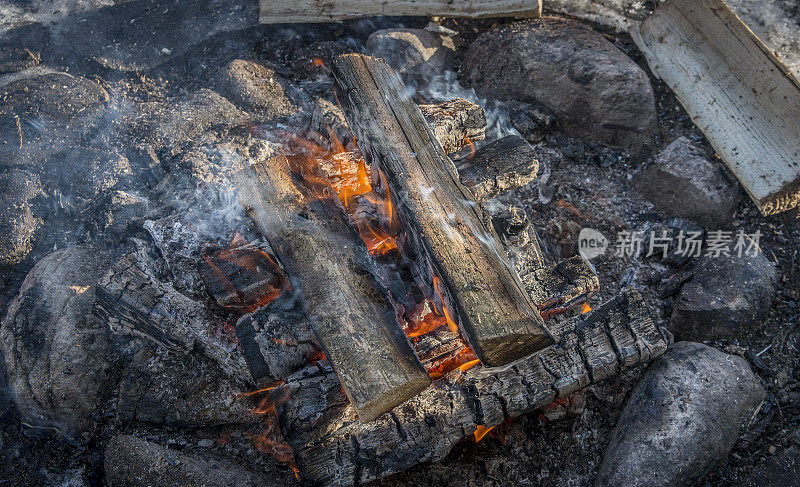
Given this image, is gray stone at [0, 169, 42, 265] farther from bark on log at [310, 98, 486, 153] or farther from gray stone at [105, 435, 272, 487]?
bark on log at [310, 98, 486, 153]

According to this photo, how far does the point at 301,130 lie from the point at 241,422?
7.38ft

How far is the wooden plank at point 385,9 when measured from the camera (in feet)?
14.1

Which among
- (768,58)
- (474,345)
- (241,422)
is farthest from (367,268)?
(768,58)

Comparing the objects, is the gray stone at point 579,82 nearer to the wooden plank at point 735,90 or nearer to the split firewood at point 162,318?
the wooden plank at point 735,90

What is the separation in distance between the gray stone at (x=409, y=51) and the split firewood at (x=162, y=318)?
8.58 ft

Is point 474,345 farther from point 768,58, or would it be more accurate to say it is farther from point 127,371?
point 768,58

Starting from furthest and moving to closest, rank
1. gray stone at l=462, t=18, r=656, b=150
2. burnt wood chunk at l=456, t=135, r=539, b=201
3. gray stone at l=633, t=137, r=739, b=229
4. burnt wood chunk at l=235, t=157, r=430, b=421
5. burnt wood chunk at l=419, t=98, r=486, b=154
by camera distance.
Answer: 1. gray stone at l=462, t=18, r=656, b=150
2. gray stone at l=633, t=137, r=739, b=229
3. burnt wood chunk at l=419, t=98, r=486, b=154
4. burnt wood chunk at l=456, t=135, r=539, b=201
5. burnt wood chunk at l=235, t=157, r=430, b=421

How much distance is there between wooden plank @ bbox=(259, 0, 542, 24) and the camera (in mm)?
4289

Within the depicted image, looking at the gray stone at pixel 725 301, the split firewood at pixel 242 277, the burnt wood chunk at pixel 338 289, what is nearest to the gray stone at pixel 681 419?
the gray stone at pixel 725 301

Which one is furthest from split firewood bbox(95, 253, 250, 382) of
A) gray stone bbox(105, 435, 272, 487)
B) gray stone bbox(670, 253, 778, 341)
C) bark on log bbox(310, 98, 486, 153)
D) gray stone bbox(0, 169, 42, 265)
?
gray stone bbox(670, 253, 778, 341)

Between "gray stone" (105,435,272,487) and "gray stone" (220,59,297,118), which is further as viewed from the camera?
"gray stone" (220,59,297,118)

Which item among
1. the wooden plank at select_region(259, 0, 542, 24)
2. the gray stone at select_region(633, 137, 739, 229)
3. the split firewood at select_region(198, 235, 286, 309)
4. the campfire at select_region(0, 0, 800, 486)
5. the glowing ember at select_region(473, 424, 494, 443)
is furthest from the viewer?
the wooden plank at select_region(259, 0, 542, 24)

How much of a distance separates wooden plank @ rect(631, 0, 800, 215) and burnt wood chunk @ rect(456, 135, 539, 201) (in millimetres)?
1781

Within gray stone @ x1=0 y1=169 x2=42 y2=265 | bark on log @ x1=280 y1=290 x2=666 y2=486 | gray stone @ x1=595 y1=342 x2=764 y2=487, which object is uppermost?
gray stone @ x1=0 y1=169 x2=42 y2=265
